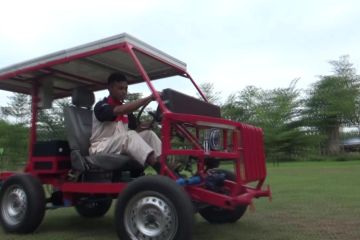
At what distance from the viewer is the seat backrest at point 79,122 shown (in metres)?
5.89

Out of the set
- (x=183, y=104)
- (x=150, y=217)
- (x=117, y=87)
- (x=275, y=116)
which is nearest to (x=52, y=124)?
(x=117, y=87)

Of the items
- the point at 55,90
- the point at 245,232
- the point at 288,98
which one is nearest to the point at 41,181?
the point at 55,90

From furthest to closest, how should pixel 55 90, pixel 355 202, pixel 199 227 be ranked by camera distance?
pixel 355 202 → pixel 55 90 → pixel 199 227

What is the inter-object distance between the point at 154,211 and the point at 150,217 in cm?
9

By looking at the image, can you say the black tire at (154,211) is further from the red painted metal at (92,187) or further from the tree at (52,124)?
the tree at (52,124)

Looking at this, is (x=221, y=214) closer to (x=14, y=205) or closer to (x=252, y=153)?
(x=252, y=153)

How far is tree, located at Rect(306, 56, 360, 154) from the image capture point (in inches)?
1816

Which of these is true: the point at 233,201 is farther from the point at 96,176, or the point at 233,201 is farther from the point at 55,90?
the point at 55,90

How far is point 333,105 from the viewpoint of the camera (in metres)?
46.1

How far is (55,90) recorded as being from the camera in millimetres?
7180

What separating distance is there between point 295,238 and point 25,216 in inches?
125

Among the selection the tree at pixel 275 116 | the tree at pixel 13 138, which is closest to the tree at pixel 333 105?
the tree at pixel 275 116

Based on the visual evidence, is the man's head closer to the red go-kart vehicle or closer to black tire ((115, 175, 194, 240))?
the red go-kart vehicle

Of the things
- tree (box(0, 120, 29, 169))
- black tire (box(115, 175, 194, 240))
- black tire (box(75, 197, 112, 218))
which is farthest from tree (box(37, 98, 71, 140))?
tree (box(0, 120, 29, 169))
